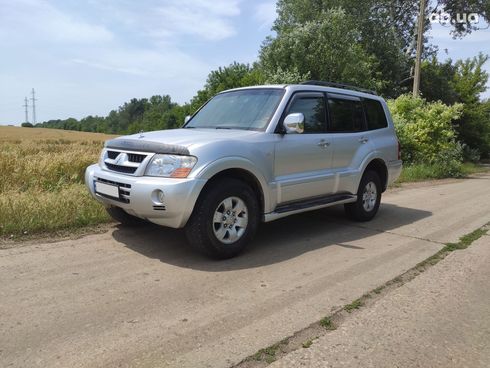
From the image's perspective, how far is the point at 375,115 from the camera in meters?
6.98

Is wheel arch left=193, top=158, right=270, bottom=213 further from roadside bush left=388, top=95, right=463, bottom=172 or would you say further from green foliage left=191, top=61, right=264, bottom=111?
green foliage left=191, top=61, right=264, bottom=111

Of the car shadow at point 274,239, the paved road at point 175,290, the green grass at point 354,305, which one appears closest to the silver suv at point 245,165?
the car shadow at point 274,239

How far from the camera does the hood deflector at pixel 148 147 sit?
4.28m

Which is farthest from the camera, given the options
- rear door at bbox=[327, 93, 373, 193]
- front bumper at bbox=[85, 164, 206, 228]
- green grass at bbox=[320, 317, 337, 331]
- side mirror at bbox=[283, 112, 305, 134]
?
rear door at bbox=[327, 93, 373, 193]

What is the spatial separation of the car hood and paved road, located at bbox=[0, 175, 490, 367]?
1.15 metres

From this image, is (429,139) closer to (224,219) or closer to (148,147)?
(224,219)

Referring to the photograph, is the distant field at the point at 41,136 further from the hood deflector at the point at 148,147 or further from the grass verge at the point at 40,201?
the hood deflector at the point at 148,147

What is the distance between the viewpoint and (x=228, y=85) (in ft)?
123

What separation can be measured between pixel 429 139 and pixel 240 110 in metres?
12.7

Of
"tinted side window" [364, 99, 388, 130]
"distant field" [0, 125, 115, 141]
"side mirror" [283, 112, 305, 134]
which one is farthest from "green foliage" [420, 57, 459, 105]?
"distant field" [0, 125, 115, 141]

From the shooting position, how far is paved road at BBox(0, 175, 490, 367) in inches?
112

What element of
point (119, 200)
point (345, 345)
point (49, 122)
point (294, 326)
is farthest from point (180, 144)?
point (49, 122)

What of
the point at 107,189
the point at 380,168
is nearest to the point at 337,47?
the point at 380,168

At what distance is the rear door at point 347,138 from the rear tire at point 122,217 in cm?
270
